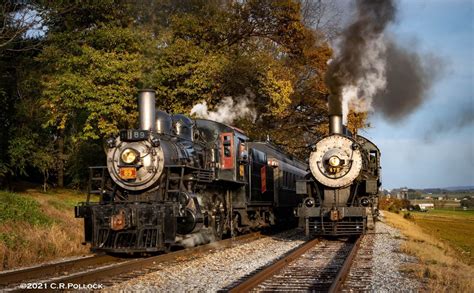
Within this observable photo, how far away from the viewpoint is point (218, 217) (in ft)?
57.1

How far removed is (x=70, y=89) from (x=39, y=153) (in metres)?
7.36

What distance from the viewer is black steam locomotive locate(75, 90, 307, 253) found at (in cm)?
1335

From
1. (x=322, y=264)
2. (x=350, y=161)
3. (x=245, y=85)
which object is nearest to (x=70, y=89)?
(x=245, y=85)

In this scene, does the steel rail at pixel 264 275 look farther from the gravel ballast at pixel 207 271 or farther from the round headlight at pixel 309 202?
the round headlight at pixel 309 202

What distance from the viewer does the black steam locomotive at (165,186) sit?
13.4m

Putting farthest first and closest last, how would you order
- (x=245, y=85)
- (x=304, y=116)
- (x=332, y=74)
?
(x=304, y=116) → (x=245, y=85) → (x=332, y=74)

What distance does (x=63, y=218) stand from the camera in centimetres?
2056

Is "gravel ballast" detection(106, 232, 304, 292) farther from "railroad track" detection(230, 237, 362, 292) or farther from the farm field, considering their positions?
the farm field

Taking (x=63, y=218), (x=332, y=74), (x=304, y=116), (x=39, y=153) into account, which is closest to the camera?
(x=63, y=218)

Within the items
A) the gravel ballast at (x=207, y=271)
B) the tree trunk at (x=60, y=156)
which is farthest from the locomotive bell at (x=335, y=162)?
the tree trunk at (x=60, y=156)

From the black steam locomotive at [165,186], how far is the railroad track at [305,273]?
2.79 meters

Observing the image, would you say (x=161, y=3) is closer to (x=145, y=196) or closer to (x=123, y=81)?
(x=123, y=81)

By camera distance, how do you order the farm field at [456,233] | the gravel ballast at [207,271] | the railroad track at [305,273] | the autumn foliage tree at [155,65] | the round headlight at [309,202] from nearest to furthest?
the railroad track at [305,273], the gravel ballast at [207,271], the round headlight at [309,202], the autumn foliage tree at [155,65], the farm field at [456,233]

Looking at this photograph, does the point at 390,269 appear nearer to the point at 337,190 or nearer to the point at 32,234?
the point at 337,190
